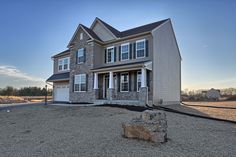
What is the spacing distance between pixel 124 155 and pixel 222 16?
14.4 meters

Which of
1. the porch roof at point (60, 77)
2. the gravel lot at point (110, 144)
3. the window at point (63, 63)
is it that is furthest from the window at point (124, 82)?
the window at point (63, 63)

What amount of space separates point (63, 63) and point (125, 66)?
1126 centimetres

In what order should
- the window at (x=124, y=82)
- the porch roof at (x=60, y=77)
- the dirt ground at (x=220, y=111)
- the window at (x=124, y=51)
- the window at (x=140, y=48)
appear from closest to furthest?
1. the dirt ground at (x=220, y=111)
2. the window at (x=140, y=48)
3. the window at (x=124, y=82)
4. the window at (x=124, y=51)
5. the porch roof at (x=60, y=77)

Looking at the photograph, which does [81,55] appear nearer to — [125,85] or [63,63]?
[63,63]

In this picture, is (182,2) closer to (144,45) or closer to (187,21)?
(187,21)

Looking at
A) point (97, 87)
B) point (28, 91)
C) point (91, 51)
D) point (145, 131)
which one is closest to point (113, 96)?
point (97, 87)

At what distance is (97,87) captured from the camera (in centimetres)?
1650

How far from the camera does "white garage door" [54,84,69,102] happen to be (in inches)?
838

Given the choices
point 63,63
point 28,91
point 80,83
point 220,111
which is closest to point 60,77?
point 63,63

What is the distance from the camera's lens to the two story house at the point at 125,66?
14.4 metres

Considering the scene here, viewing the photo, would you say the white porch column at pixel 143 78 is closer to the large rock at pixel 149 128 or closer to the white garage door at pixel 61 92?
the large rock at pixel 149 128

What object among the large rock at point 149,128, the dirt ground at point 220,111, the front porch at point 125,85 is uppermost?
the front porch at point 125,85

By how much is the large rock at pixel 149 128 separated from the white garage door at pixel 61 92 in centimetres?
1699

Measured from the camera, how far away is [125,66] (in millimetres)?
14078
